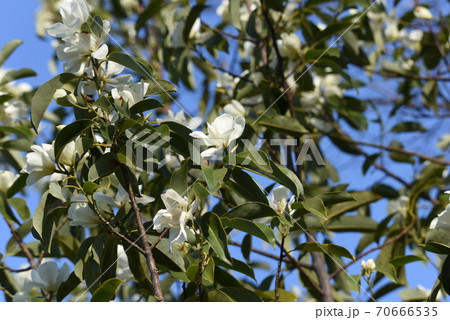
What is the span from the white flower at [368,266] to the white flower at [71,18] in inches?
40.2

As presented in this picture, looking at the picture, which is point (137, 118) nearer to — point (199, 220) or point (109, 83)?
point (109, 83)

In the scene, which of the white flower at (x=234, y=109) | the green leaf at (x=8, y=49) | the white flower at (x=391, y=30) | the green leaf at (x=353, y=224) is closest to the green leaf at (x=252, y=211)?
the white flower at (x=234, y=109)

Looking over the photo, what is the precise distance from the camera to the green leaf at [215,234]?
4.07 feet

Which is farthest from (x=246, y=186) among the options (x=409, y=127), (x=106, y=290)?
(x=409, y=127)

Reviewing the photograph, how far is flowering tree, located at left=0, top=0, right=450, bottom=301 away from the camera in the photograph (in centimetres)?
136

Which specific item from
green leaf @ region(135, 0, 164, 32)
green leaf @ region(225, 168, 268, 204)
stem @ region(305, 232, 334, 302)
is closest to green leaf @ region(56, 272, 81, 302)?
green leaf @ region(225, 168, 268, 204)

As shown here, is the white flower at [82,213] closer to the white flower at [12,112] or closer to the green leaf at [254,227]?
the green leaf at [254,227]

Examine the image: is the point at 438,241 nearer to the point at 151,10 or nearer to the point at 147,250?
the point at 147,250

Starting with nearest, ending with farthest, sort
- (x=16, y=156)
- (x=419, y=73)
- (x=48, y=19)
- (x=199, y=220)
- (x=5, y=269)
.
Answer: (x=199, y=220)
(x=5, y=269)
(x=16, y=156)
(x=419, y=73)
(x=48, y=19)

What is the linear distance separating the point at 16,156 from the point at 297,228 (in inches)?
47.0

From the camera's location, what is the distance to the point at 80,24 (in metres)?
1.42

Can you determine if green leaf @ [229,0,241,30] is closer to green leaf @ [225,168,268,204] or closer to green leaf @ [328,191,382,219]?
green leaf @ [328,191,382,219]

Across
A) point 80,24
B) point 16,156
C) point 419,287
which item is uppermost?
point 80,24

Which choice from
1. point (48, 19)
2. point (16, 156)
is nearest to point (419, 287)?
point (16, 156)
